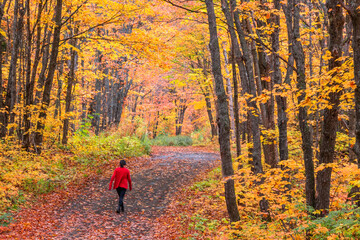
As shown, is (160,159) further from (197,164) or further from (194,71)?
(194,71)

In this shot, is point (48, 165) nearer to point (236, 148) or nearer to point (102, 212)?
point (102, 212)

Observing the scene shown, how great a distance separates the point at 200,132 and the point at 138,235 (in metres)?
24.6

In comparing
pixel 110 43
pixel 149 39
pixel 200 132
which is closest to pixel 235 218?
pixel 149 39

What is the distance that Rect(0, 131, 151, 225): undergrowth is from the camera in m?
7.67

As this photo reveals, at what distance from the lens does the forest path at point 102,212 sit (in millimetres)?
6718

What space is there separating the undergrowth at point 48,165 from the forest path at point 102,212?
1.66ft

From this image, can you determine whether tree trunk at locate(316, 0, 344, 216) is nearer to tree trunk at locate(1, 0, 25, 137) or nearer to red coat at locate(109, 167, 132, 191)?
red coat at locate(109, 167, 132, 191)

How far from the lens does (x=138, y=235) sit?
23.2ft

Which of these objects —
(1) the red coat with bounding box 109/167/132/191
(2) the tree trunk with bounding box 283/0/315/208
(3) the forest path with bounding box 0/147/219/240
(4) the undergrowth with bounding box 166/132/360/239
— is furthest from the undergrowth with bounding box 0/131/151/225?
(2) the tree trunk with bounding box 283/0/315/208

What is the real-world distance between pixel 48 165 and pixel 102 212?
3682 millimetres

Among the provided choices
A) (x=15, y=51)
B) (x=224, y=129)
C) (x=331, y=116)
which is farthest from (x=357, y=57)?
(x=15, y=51)

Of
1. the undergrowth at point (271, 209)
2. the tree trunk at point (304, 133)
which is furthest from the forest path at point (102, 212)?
the tree trunk at point (304, 133)

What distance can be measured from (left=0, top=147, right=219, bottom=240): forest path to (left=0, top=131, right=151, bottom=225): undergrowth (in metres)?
0.50

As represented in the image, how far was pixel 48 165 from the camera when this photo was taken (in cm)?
1061
